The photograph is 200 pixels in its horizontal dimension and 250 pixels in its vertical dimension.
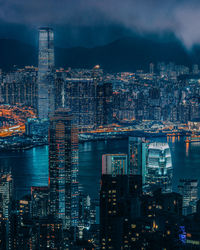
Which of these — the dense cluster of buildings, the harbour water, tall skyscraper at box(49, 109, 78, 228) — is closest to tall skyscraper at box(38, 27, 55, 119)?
the dense cluster of buildings

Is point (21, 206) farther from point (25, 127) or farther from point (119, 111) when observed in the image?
point (119, 111)

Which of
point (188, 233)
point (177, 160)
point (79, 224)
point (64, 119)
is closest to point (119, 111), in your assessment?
point (177, 160)

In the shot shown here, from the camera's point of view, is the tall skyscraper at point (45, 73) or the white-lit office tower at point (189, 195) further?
the tall skyscraper at point (45, 73)

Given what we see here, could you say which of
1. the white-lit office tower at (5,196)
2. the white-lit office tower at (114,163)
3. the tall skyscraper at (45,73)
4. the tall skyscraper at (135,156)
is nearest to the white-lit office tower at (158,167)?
the tall skyscraper at (135,156)

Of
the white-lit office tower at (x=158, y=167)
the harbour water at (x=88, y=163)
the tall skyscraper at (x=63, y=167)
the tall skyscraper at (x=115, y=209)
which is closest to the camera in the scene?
the tall skyscraper at (x=115, y=209)

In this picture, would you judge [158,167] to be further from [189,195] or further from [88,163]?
[88,163]

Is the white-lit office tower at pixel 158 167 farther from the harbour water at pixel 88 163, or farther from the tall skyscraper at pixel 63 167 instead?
the tall skyscraper at pixel 63 167

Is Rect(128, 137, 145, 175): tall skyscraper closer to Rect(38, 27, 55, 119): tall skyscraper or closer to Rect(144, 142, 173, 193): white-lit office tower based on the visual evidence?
Rect(144, 142, 173, 193): white-lit office tower
